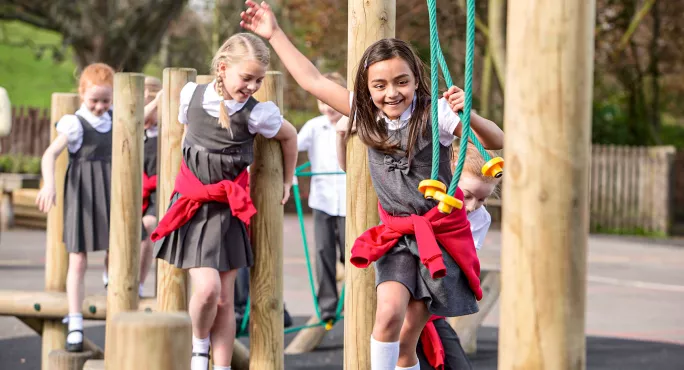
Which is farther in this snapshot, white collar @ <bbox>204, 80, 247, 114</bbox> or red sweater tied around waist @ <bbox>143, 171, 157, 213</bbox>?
red sweater tied around waist @ <bbox>143, 171, 157, 213</bbox>

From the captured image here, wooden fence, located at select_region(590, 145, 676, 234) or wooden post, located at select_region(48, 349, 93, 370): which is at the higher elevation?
wooden fence, located at select_region(590, 145, 676, 234)

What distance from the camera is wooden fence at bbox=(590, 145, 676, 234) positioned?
18.3 meters

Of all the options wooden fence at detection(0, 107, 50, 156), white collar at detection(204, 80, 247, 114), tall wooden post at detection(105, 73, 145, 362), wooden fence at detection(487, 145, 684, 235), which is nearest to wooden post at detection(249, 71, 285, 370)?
white collar at detection(204, 80, 247, 114)

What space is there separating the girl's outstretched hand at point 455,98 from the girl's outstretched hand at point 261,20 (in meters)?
0.70

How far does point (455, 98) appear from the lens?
3.29 m

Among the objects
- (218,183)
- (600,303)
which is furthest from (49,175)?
(600,303)

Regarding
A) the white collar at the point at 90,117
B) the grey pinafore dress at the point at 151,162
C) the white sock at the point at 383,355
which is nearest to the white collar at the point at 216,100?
the white sock at the point at 383,355

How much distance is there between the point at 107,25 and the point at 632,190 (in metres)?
10.1

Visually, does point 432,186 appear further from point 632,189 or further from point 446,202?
point 632,189

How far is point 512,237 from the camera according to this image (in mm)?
2369

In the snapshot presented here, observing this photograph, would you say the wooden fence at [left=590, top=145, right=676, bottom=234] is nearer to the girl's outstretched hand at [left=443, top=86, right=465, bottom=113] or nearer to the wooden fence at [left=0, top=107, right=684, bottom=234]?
the wooden fence at [left=0, top=107, right=684, bottom=234]

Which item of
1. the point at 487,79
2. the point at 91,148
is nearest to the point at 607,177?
the point at 487,79

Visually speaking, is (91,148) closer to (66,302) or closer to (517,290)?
(66,302)

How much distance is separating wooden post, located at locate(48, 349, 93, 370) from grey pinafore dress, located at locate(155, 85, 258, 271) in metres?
1.08
